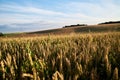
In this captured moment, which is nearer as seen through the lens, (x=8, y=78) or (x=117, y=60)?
(x=8, y=78)

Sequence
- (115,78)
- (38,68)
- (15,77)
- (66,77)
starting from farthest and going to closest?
(38,68), (15,77), (66,77), (115,78)

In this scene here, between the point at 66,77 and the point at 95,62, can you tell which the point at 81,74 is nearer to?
the point at 66,77

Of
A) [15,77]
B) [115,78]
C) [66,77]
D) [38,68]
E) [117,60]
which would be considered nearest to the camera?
[115,78]

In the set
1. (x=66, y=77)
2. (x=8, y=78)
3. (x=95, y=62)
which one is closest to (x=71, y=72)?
(x=66, y=77)

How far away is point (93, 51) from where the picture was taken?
315cm

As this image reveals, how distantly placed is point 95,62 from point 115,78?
90 centimetres

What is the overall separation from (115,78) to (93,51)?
1238mm

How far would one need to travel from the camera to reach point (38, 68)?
8.74 ft

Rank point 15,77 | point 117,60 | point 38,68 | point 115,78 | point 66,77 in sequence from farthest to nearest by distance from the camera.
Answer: point 117,60 < point 38,68 < point 15,77 < point 66,77 < point 115,78

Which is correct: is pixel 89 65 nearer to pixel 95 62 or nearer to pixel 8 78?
pixel 95 62

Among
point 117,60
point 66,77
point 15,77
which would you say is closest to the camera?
point 66,77

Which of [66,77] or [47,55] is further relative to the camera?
[47,55]

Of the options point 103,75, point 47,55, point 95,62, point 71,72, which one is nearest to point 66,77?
point 71,72

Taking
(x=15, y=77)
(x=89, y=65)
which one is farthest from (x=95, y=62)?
(x=15, y=77)
